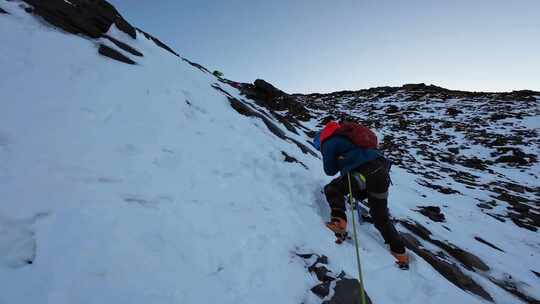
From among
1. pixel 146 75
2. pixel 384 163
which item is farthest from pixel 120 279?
pixel 146 75

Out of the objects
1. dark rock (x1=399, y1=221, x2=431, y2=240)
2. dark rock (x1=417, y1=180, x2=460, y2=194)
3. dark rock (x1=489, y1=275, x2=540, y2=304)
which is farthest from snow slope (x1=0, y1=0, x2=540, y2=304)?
dark rock (x1=417, y1=180, x2=460, y2=194)

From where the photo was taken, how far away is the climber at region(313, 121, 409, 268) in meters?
4.63

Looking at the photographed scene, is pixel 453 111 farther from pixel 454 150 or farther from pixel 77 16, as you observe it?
pixel 77 16

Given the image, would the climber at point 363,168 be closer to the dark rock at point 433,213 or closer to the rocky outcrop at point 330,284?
the rocky outcrop at point 330,284

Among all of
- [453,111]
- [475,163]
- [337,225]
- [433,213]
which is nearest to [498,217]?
[433,213]

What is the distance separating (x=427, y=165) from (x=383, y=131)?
1001 centimetres

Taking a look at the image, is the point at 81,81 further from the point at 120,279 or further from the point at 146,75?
the point at 120,279

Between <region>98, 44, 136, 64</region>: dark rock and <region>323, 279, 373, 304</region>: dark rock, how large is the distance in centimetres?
904

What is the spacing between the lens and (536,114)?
28594 millimetres

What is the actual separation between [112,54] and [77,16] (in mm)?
2733

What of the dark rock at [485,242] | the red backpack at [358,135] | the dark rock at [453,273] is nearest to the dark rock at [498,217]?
the dark rock at [485,242]

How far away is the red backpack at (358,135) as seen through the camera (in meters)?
4.64

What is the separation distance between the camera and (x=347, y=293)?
366cm

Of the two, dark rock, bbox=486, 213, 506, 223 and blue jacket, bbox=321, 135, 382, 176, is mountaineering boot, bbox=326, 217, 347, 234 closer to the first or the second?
blue jacket, bbox=321, 135, 382, 176
